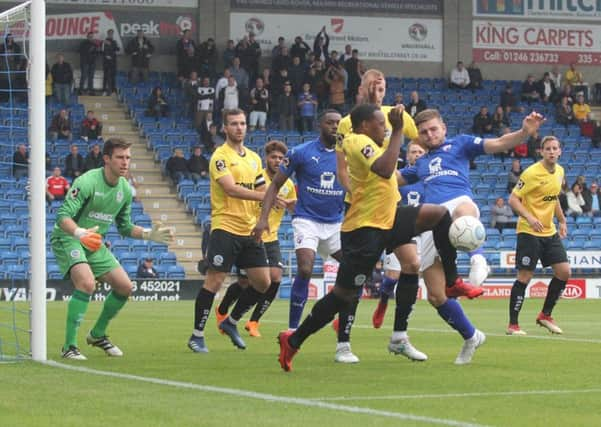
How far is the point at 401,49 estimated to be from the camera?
4128cm

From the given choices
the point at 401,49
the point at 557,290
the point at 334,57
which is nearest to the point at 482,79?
the point at 401,49

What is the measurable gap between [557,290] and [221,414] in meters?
9.20

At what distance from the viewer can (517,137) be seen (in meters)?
10.3

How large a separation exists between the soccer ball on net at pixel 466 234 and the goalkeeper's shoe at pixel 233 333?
3665 mm

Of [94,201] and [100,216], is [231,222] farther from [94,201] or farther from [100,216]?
[94,201]

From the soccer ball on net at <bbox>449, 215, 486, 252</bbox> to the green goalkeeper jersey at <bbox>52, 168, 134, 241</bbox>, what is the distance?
3398mm

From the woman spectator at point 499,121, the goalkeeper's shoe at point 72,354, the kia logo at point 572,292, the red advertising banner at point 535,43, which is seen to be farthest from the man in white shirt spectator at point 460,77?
the goalkeeper's shoe at point 72,354

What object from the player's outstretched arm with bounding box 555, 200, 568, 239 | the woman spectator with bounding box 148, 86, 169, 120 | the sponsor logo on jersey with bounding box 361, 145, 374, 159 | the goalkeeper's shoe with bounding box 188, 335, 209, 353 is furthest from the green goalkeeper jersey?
the woman spectator with bounding box 148, 86, 169, 120

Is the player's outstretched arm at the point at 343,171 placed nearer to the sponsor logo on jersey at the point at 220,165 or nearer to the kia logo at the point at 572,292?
the sponsor logo on jersey at the point at 220,165

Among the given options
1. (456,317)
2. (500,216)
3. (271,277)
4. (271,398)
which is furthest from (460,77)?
(271,398)

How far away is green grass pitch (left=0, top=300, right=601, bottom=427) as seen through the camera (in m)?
7.35

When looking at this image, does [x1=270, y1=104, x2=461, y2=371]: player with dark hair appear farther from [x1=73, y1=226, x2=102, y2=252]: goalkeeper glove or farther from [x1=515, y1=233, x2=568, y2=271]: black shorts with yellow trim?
[x1=515, y1=233, x2=568, y2=271]: black shorts with yellow trim

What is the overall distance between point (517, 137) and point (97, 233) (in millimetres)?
3648

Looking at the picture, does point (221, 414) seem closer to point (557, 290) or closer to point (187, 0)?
point (557, 290)
